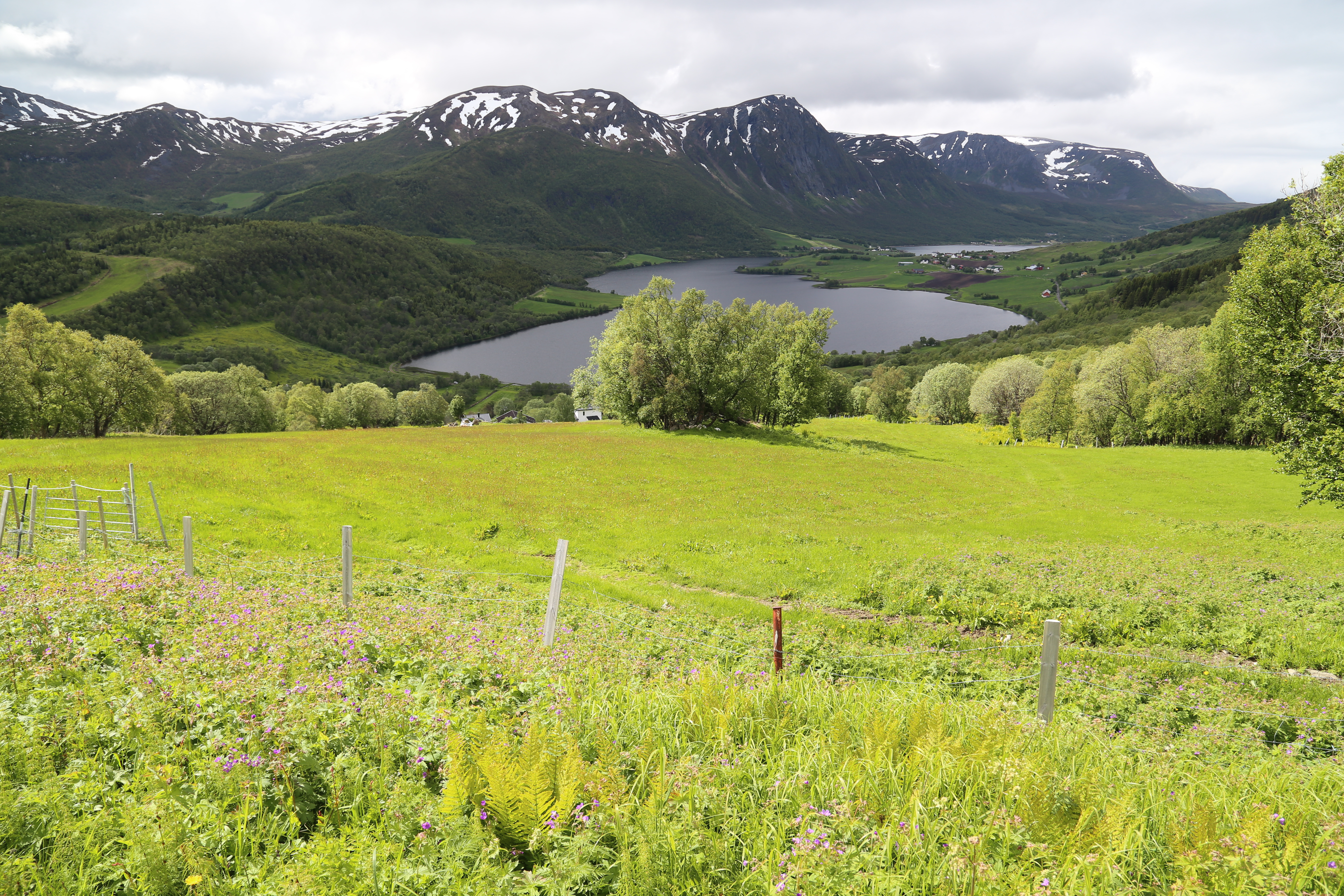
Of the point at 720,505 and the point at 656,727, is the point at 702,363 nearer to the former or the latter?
the point at 720,505

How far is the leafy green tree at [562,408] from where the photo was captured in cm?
13538

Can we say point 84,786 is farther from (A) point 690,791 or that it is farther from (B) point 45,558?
(B) point 45,558

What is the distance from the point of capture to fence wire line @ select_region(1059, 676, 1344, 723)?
7.79 metres

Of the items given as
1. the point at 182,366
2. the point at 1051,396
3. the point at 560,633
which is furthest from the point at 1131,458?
the point at 182,366

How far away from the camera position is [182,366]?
17300 centimetres

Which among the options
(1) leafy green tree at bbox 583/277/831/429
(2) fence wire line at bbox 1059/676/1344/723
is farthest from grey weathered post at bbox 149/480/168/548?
(1) leafy green tree at bbox 583/277/831/429

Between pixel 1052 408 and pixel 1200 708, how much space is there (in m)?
85.5

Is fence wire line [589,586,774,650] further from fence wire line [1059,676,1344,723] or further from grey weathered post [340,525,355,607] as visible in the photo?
grey weathered post [340,525,355,607]

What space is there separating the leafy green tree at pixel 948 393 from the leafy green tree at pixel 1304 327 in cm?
8828

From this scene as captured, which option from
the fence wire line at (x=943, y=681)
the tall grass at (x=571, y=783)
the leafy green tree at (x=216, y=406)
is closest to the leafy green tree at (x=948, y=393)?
the fence wire line at (x=943, y=681)

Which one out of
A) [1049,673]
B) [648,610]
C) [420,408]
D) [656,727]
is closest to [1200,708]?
[1049,673]

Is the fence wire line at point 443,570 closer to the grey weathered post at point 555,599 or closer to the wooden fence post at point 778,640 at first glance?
the grey weathered post at point 555,599

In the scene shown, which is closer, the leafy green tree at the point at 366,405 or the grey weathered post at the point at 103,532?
the grey weathered post at the point at 103,532

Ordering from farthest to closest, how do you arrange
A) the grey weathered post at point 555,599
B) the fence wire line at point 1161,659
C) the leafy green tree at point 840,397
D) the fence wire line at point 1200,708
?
the leafy green tree at point 840,397
the fence wire line at point 1161,659
the grey weathered post at point 555,599
the fence wire line at point 1200,708
